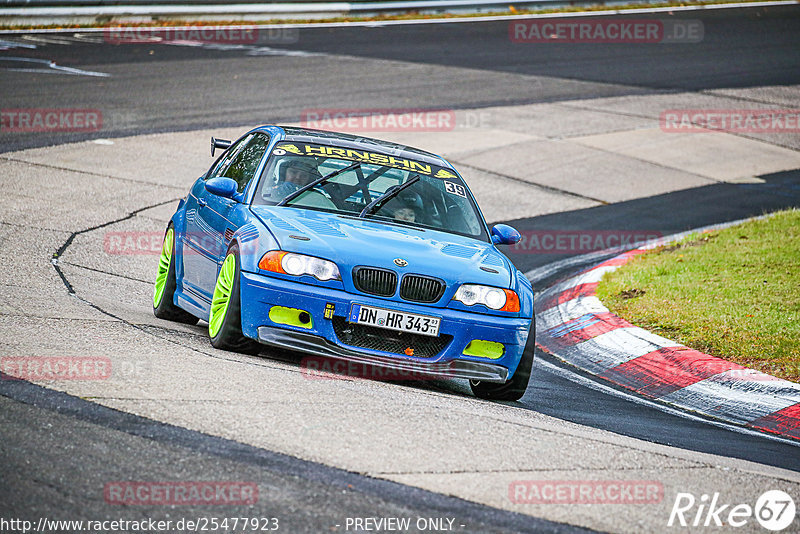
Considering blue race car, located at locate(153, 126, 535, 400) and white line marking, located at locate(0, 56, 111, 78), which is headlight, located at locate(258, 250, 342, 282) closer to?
blue race car, located at locate(153, 126, 535, 400)

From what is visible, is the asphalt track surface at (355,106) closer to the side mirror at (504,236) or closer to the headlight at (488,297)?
the headlight at (488,297)

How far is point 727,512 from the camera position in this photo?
4.61 m

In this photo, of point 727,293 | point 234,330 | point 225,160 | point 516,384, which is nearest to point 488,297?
point 516,384

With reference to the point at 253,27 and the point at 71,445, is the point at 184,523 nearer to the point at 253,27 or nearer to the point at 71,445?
the point at 71,445

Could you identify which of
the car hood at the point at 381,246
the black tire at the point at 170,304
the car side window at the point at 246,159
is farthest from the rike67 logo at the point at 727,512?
the black tire at the point at 170,304

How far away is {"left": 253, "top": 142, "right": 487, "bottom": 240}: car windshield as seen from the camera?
293 inches

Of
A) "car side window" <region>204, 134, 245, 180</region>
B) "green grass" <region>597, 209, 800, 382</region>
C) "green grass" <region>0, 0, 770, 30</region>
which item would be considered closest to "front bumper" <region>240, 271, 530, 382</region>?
"car side window" <region>204, 134, 245, 180</region>

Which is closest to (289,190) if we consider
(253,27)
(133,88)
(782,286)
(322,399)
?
(322,399)

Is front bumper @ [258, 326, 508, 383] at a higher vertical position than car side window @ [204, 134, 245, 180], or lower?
lower

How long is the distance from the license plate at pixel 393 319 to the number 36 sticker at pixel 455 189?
1718mm

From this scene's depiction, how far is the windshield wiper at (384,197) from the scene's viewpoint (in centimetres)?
738

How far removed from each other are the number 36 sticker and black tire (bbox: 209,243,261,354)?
1854 millimetres

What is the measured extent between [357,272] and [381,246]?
300 millimetres

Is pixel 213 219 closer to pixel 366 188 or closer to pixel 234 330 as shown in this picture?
pixel 366 188
